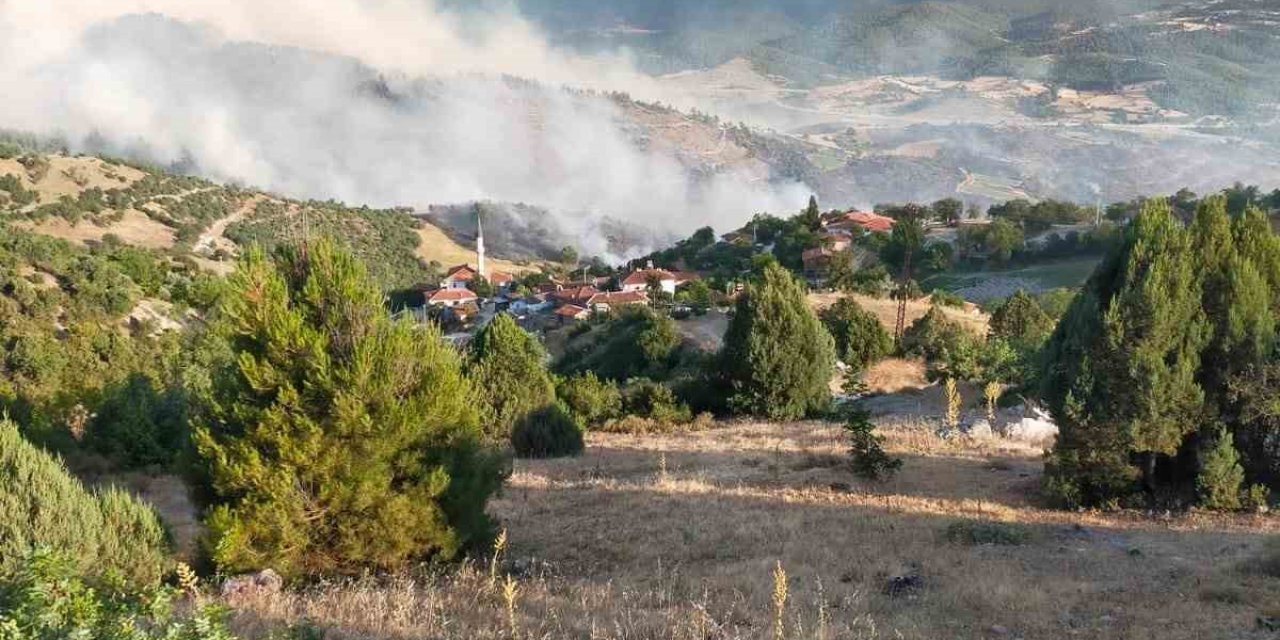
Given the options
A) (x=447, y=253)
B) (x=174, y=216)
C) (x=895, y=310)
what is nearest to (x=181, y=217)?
(x=174, y=216)

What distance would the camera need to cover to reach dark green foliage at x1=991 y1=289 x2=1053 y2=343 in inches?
1249

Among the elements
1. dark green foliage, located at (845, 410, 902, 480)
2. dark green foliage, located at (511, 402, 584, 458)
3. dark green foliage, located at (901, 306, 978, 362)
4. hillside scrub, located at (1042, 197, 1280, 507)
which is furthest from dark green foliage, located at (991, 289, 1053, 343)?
hillside scrub, located at (1042, 197, 1280, 507)

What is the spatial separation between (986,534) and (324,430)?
6996 mm

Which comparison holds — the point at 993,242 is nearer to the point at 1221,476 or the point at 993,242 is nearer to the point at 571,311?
the point at 571,311

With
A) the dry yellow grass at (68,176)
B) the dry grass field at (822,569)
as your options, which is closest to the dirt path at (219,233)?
the dry yellow grass at (68,176)

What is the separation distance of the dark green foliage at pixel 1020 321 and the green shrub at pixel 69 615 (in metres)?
32.1

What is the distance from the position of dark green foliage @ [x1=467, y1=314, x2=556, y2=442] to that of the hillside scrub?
40.9ft

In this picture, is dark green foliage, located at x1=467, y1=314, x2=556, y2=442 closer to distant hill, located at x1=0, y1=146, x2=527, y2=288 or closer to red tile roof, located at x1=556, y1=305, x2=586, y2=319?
red tile roof, located at x1=556, y1=305, x2=586, y2=319

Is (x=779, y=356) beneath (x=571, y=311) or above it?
beneath

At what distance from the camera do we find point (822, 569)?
7953 mm

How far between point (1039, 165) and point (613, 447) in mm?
189197

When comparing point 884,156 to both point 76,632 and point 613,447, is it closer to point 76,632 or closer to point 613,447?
point 613,447

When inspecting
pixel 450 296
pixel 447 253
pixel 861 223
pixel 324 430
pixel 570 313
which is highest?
pixel 861 223

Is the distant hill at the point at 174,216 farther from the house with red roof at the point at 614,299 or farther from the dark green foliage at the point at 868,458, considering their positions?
the dark green foliage at the point at 868,458
